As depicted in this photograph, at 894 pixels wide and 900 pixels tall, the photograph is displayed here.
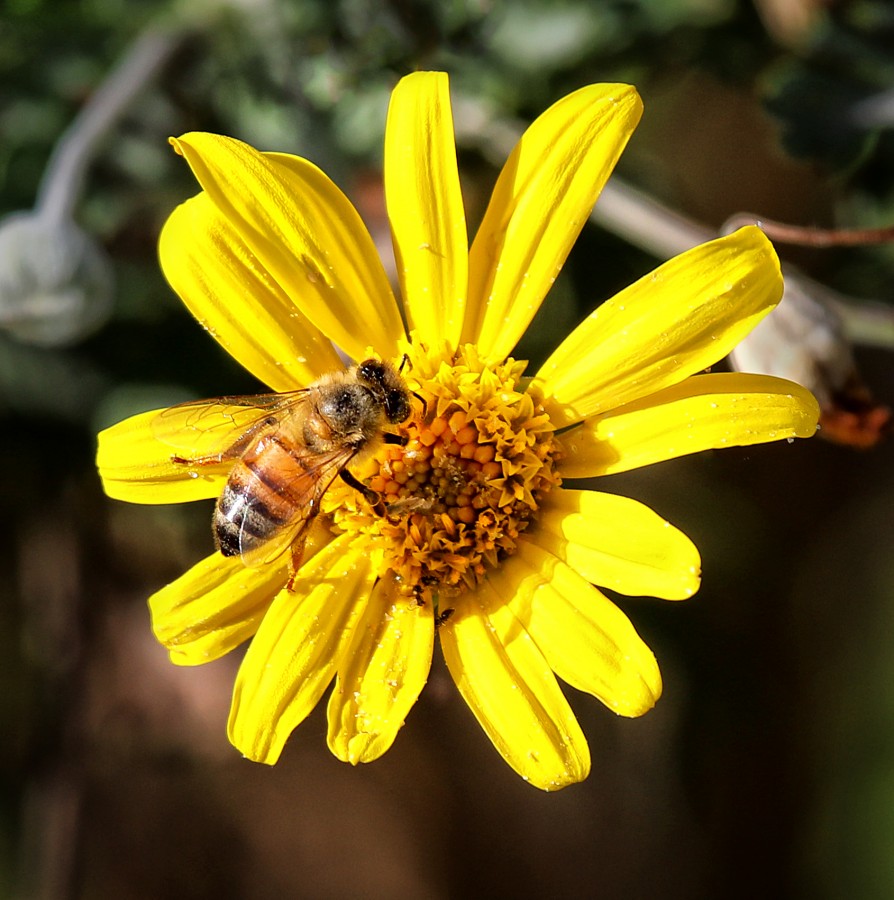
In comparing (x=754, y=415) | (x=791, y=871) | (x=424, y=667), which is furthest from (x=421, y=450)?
(x=791, y=871)

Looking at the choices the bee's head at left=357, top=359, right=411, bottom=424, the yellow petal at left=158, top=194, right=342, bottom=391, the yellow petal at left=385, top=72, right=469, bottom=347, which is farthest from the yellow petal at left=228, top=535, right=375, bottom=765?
the yellow petal at left=385, top=72, right=469, bottom=347

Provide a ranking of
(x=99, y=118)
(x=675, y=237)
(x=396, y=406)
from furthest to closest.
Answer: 1. (x=99, y=118)
2. (x=675, y=237)
3. (x=396, y=406)

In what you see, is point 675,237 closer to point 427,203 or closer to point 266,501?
point 427,203

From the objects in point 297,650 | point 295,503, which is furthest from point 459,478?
point 297,650

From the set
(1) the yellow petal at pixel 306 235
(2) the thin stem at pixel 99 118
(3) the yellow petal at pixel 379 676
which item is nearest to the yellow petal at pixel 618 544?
(3) the yellow petal at pixel 379 676

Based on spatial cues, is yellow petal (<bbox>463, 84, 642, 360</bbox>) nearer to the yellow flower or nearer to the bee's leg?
the yellow flower

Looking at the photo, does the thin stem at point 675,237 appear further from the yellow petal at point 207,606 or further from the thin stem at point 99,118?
the thin stem at point 99,118
